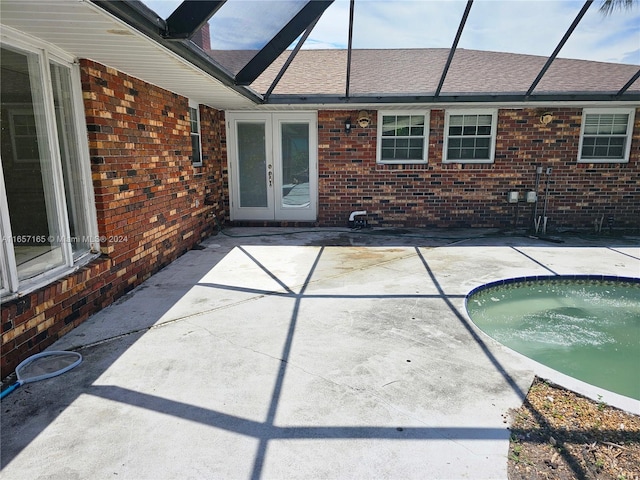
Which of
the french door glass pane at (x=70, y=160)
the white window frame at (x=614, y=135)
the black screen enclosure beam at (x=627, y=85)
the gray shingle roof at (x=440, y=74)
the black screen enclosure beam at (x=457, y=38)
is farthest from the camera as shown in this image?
the white window frame at (x=614, y=135)

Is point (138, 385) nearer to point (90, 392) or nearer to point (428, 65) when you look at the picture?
point (90, 392)

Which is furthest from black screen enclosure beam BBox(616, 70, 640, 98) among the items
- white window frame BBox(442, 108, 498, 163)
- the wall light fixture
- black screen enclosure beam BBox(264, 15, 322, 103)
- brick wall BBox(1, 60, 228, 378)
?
brick wall BBox(1, 60, 228, 378)

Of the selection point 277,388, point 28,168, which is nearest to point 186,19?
point 28,168

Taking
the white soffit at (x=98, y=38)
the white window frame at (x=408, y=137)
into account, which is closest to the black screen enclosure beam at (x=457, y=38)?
the white window frame at (x=408, y=137)

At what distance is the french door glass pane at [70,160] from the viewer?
12.1 ft

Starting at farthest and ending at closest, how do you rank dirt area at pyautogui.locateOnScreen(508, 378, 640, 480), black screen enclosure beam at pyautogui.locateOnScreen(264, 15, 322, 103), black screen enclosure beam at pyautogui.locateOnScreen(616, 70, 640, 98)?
black screen enclosure beam at pyautogui.locateOnScreen(616, 70, 640, 98) → black screen enclosure beam at pyautogui.locateOnScreen(264, 15, 322, 103) → dirt area at pyautogui.locateOnScreen(508, 378, 640, 480)

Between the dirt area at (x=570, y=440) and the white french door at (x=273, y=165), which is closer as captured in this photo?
the dirt area at (x=570, y=440)

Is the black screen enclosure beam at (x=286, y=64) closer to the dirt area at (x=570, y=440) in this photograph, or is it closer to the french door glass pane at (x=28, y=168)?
the french door glass pane at (x=28, y=168)

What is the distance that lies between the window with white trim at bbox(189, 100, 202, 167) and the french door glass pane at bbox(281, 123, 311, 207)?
72.3 inches

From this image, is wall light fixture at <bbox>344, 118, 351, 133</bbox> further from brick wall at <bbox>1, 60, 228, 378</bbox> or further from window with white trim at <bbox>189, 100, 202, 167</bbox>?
brick wall at <bbox>1, 60, 228, 378</bbox>

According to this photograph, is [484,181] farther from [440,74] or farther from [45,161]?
[45,161]

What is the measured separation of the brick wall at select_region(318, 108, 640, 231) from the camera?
27.0ft

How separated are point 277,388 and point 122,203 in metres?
2.95

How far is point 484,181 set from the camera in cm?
843
